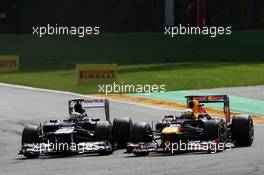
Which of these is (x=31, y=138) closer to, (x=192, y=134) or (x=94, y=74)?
(x=192, y=134)

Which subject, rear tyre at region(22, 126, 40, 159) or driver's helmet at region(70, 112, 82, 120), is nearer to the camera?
rear tyre at region(22, 126, 40, 159)

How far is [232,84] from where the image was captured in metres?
31.7

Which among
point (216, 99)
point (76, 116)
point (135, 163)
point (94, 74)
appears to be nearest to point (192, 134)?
point (216, 99)

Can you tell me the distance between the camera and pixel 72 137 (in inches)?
619

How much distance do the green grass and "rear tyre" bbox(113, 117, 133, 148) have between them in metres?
13.8

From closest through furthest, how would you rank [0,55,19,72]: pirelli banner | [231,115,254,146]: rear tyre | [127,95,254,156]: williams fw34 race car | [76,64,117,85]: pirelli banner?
[127,95,254,156]: williams fw34 race car
[231,115,254,146]: rear tyre
[76,64,117,85]: pirelli banner
[0,55,19,72]: pirelli banner

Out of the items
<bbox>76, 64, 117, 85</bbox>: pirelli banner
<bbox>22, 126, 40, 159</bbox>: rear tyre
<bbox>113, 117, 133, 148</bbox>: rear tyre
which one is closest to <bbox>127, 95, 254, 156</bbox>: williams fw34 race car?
<bbox>113, 117, 133, 148</bbox>: rear tyre

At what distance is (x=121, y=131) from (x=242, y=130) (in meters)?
2.25

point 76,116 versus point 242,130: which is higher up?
point 76,116

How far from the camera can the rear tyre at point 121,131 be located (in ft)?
54.3

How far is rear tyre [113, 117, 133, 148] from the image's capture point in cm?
1656

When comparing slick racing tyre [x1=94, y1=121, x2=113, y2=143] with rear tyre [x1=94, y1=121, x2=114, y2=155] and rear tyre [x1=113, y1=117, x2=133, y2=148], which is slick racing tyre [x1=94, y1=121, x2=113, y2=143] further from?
rear tyre [x1=113, y1=117, x2=133, y2=148]

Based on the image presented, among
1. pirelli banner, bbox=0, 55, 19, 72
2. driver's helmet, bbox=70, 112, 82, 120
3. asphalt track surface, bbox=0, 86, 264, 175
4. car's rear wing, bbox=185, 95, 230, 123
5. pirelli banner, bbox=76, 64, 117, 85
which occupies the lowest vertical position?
asphalt track surface, bbox=0, 86, 264, 175

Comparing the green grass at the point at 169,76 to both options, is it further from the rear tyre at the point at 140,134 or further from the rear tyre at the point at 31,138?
the rear tyre at the point at 140,134
